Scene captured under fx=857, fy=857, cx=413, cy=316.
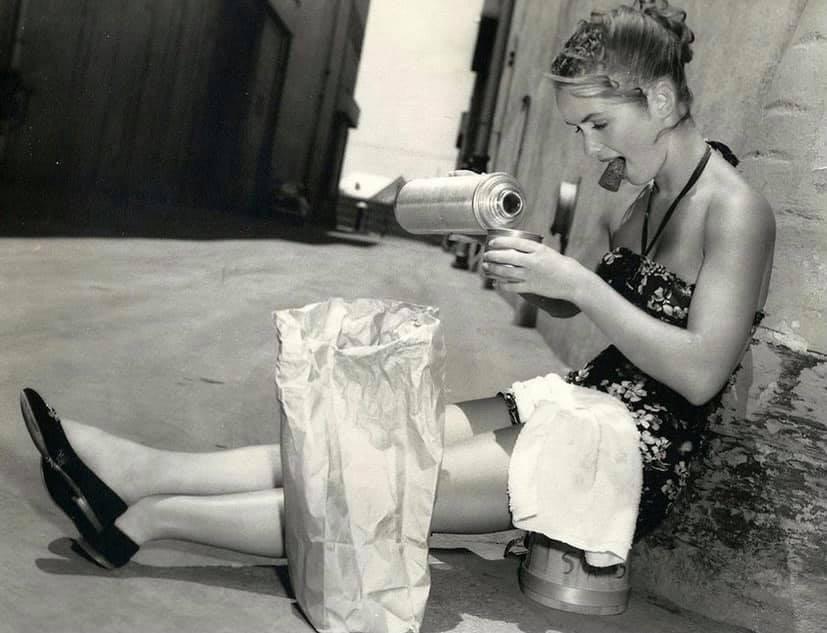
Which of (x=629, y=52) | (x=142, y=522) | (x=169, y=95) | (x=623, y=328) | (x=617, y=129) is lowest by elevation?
(x=142, y=522)

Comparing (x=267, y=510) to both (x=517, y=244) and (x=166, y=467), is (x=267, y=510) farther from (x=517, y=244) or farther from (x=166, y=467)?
(x=517, y=244)

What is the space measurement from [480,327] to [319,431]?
4.07 m

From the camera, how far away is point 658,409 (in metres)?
1.52

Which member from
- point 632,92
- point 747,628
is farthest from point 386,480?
point 747,628

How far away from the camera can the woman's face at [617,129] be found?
1472 millimetres

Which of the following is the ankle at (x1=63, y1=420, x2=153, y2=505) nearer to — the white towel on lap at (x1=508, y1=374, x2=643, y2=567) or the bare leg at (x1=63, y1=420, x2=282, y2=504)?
the bare leg at (x1=63, y1=420, x2=282, y2=504)

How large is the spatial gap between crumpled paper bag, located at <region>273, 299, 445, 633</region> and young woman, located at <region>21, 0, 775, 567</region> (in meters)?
0.14

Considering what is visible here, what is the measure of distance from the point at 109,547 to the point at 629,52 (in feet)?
3.94

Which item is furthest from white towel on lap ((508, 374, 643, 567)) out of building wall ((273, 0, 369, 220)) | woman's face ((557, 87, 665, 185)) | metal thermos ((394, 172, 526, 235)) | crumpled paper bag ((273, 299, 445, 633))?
building wall ((273, 0, 369, 220))

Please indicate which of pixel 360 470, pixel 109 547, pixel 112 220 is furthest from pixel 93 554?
pixel 112 220

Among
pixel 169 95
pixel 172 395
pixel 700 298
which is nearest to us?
pixel 700 298

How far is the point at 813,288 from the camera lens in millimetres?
1694

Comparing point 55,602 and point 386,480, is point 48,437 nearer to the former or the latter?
point 55,602

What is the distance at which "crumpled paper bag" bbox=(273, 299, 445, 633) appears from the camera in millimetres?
1282
